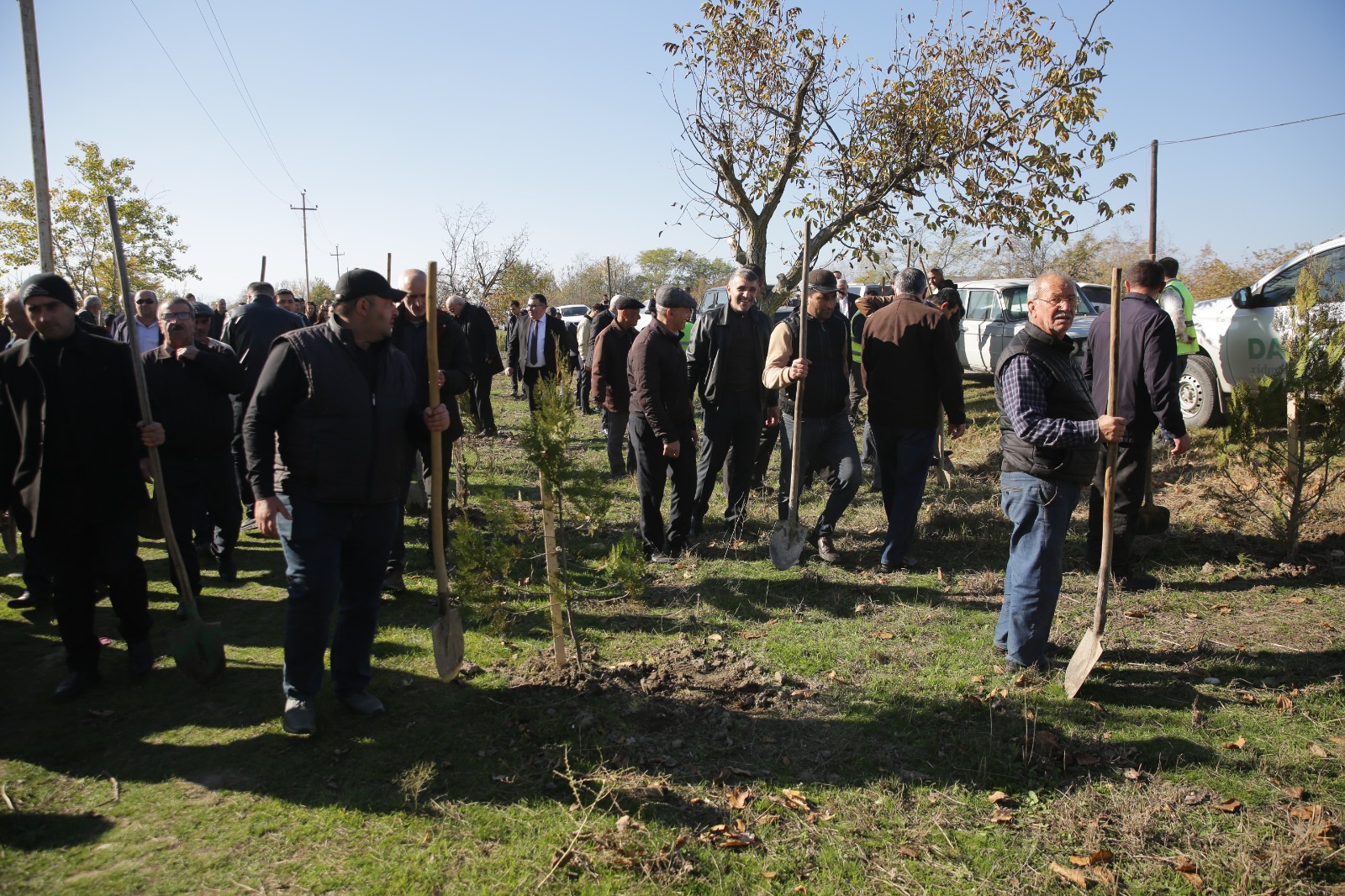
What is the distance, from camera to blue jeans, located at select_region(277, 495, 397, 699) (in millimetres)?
3568

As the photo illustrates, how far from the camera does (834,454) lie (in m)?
6.34

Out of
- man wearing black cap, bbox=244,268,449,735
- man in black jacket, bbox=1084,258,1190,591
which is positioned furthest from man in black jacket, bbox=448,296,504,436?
man in black jacket, bbox=1084,258,1190,591

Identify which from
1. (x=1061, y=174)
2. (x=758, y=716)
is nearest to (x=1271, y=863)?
(x=758, y=716)

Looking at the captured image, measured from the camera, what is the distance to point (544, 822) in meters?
3.13

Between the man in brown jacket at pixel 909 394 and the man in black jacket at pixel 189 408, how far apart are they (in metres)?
4.54

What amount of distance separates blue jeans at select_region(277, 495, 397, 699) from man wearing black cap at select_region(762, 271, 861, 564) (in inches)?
132

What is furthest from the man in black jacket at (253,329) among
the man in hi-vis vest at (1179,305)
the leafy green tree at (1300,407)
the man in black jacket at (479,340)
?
the man in hi-vis vest at (1179,305)

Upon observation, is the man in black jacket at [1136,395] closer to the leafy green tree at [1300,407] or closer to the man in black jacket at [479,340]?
the leafy green tree at [1300,407]

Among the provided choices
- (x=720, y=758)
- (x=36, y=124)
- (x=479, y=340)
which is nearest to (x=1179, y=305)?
(x=720, y=758)

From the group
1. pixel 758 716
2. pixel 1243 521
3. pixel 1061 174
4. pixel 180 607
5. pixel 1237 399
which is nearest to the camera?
pixel 758 716

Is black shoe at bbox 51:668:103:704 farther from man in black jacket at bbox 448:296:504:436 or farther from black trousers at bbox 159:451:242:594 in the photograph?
man in black jacket at bbox 448:296:504:436

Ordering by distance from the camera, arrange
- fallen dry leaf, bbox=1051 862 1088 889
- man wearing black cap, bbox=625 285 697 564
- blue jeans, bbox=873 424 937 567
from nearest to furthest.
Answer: fallen dry leaf, bbox=1051 862 1088 889
blue jeans, bbox=873 424 937 567
man wearing black cap, bbox=625 285 697 564

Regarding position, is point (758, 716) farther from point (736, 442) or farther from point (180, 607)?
point (180, 607)

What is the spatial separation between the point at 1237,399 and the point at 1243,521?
138 centimetres
